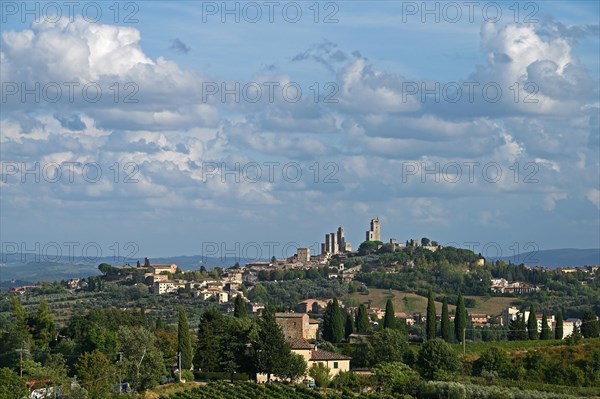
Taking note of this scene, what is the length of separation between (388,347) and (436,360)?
5029mm

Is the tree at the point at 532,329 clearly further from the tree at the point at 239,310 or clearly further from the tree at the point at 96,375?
the tree at the point at 96,375

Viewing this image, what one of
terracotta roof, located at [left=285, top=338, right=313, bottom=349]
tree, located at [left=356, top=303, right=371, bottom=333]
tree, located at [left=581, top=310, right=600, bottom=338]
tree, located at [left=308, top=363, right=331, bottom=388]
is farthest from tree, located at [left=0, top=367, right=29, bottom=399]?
tree, located at [left=581, top=310, right=600, bottom=338]

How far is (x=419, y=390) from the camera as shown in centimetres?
5400

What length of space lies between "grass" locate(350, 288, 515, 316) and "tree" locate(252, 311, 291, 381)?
69267 millimetres

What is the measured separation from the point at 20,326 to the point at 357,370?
2297 centimetres

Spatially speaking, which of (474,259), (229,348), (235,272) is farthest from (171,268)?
(229,348)

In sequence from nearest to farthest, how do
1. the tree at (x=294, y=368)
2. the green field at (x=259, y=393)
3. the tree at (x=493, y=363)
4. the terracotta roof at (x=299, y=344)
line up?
the green field at (x=259, y=393), the tree at (x=294, y=368), the tree at (x=493, y=363), the terracotta roof at (x=299, y=344)

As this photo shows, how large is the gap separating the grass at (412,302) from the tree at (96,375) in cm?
7763

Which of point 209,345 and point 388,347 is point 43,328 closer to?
point 209,345

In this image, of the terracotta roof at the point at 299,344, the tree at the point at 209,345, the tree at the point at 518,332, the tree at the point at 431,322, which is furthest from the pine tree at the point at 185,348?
the tree at the point at 518,332

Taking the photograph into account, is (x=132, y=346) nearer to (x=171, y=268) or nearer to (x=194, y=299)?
(x=194, y=299)

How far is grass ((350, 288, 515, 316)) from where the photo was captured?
132 metres

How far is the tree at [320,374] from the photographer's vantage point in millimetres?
58656

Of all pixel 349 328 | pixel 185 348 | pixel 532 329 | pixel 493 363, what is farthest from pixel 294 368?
pixel 532 329
